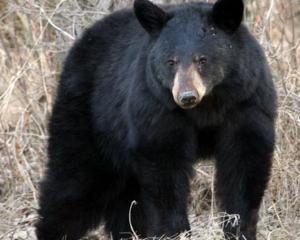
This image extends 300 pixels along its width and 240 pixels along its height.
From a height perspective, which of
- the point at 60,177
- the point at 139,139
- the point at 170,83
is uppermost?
the point at 170,83

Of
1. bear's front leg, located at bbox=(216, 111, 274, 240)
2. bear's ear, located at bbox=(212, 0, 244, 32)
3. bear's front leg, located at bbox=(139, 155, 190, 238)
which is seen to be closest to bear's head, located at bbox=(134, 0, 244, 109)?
bear's ear, located at bbox=(212, 0, 244, 32)

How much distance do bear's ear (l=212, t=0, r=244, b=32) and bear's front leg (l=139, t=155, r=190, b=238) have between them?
892mm

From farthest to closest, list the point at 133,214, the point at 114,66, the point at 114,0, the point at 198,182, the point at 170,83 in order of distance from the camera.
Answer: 1. the point at 114,0
2. the point at 198,182
3. the point at 133,214
4. the point at 114,66
5. the point at 170,83

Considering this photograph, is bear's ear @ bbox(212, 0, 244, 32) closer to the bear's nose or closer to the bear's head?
the bear's head

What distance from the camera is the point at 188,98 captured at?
17.4 ft

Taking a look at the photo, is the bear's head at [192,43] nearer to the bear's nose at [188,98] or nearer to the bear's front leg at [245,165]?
the bear's nose at [188,98]

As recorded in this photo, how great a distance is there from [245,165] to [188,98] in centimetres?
69

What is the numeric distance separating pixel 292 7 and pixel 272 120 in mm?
2846

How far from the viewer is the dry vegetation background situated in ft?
23.6

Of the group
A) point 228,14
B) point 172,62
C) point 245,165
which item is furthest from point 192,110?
point 228,14

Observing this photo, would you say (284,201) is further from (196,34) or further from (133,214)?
(196,34)

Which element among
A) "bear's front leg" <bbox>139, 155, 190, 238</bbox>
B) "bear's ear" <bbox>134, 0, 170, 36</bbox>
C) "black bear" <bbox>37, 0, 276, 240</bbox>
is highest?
"bear's ear" <bbox>134, 0, 170, 36</bbox>

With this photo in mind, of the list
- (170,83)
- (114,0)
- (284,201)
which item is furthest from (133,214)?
(114,0)

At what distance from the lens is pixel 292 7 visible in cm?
841
